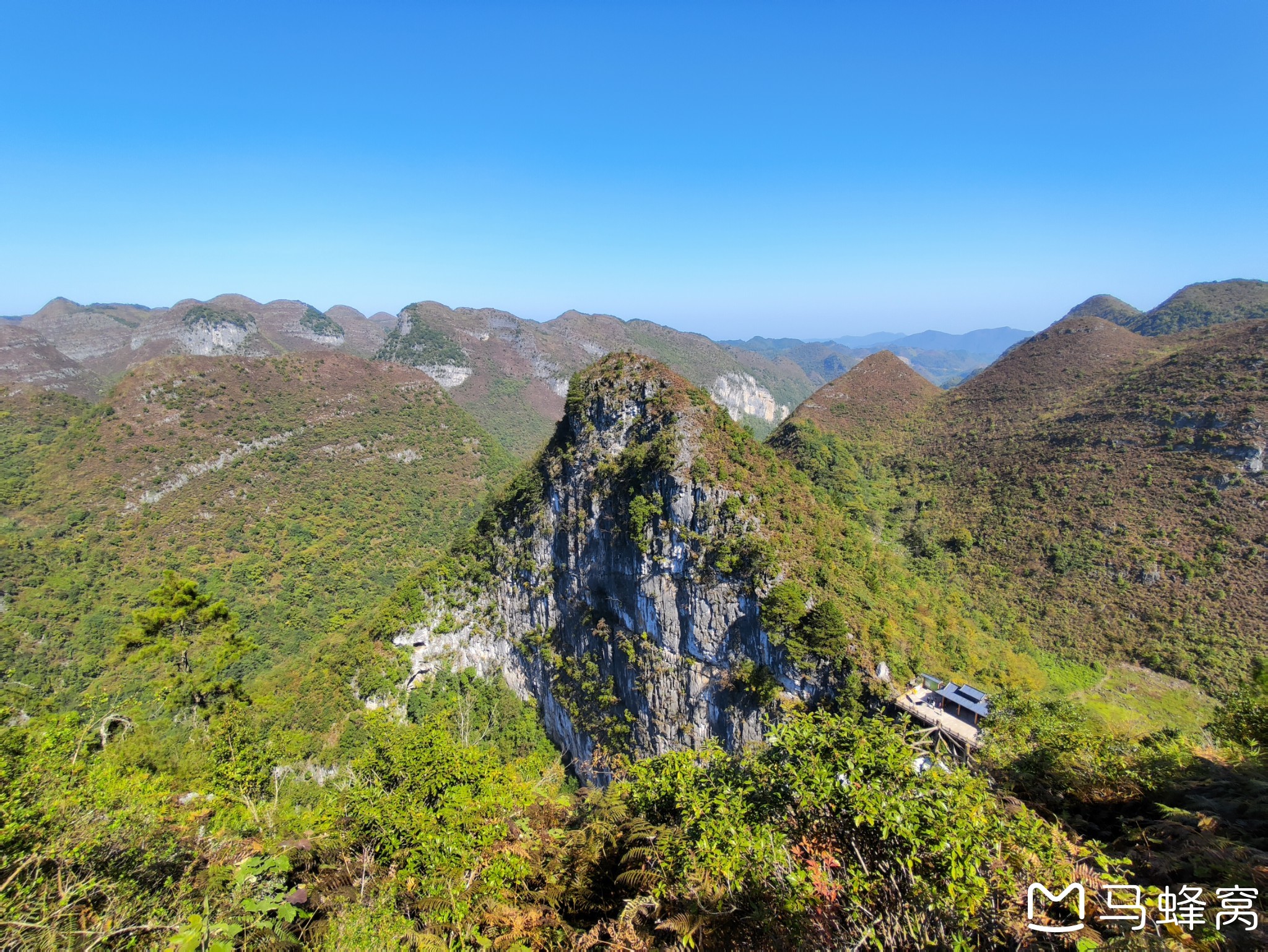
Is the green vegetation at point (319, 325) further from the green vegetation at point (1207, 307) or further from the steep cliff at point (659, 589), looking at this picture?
Answer: the green vegetation at point (1207, 307)

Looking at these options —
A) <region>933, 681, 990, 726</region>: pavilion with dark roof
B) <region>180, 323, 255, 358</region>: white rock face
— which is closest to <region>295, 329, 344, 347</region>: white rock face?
<region>180, 323, 255, 358</region>: white rock face

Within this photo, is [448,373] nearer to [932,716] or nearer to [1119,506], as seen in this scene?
[932,716]

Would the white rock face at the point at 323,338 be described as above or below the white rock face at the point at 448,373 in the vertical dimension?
above


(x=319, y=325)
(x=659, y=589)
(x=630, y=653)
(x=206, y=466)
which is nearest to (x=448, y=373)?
(x=206, y=466)

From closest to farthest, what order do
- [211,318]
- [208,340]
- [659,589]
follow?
1. [659,589]
2. [208,340]
3. [211,318]

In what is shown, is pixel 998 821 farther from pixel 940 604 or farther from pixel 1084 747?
pixel 940 604

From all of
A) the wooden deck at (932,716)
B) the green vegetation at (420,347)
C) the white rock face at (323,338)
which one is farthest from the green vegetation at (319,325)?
the wooden deck at (932,716)

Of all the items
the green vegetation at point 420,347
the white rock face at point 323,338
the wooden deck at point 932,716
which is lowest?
the wooden deck at point 932,716

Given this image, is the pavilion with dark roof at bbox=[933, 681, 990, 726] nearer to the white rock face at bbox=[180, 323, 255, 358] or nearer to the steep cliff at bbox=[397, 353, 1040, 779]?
the steep cliff at bbox=[397, 353, 1040, 779]
